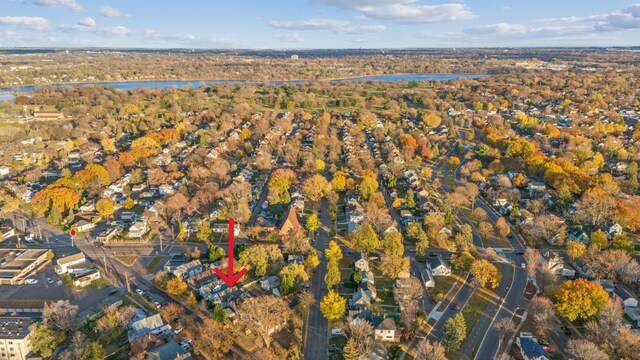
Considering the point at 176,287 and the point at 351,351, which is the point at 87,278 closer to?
the point at 176,287

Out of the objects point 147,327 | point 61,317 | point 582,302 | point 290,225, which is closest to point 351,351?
point 147,327

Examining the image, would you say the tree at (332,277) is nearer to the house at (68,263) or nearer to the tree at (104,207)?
the house at (68,263)

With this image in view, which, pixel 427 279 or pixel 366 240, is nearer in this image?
pixel 427 279

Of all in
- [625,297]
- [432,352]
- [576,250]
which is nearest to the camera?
[432,352]

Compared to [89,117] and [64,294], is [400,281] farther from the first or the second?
[89,117]

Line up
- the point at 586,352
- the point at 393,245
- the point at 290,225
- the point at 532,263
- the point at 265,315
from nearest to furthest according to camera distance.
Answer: the point at 586,352
the point at 265,315
the point at 532,263
the point at 393,245
the point at 290,225

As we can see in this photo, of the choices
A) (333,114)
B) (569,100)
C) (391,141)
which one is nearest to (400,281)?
(391,141)
